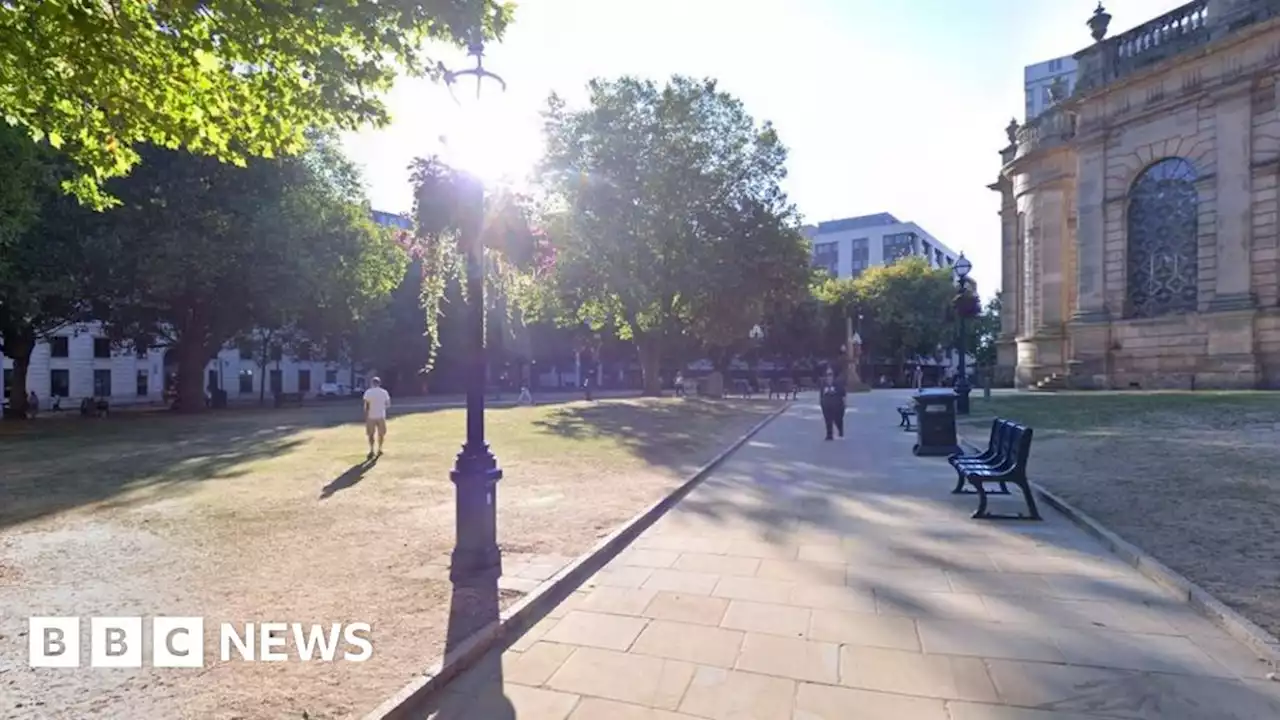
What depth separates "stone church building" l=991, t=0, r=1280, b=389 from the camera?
873 inches

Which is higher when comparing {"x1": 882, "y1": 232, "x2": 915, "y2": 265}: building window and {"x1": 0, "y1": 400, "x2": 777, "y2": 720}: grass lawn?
{"x1": 882, "y1": 232, "x2": 915, "y2": 265}: building window

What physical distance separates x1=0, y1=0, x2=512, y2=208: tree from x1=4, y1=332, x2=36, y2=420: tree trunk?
25.5 meters

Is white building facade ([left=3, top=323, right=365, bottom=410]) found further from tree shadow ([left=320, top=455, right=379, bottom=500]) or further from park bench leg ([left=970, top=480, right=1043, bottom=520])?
park bench leg ([left=970, top=480, right=1043, bottom=520])

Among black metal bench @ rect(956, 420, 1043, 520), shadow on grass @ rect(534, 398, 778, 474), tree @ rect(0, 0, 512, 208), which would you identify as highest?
tree @ rect(0, 0, 512, 208)

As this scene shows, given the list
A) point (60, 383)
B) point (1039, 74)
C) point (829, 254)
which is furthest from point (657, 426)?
point (829, 254)

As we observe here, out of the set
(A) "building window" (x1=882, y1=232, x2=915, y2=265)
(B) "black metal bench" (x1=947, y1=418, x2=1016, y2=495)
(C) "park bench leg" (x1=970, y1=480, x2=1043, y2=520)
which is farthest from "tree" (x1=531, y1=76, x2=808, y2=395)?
(A) "building window" (x1=882, y1=232, x2=915, y2=265)

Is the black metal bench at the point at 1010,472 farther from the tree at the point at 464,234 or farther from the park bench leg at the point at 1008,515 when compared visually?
the tree at the point at 464,234

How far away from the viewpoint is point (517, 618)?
183 inches

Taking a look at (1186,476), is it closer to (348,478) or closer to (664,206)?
(348,478)

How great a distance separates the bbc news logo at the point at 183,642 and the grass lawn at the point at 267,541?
9cm

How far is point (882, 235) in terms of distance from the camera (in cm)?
10600

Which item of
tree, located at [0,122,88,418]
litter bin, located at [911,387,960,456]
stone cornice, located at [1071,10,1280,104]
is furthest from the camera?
stone cornice, located at [1071,10,1280,104]

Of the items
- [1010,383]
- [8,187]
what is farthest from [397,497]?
[1010,383]

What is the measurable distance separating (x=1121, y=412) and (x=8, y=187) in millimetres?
27060
